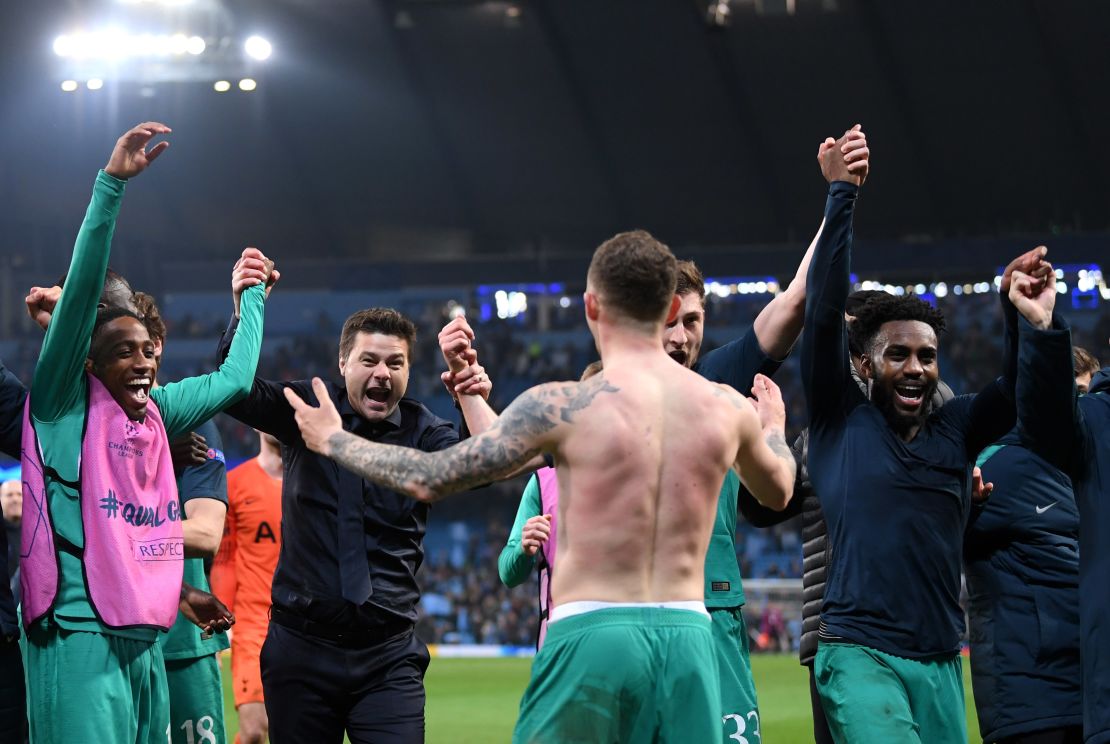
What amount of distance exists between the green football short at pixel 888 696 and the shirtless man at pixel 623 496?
3.98 ft

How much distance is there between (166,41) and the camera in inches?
1195

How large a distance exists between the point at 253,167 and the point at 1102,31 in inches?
781

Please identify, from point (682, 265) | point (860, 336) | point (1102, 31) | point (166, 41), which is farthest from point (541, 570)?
point (166, 41)

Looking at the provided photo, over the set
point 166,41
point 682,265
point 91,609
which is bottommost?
point 91,609

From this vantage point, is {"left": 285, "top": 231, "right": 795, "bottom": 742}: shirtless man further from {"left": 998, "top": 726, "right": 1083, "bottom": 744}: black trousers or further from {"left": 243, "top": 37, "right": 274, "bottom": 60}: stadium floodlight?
{"left": 243, "top": 37, "right": 274, "bottom": 60}: stadium floodlight

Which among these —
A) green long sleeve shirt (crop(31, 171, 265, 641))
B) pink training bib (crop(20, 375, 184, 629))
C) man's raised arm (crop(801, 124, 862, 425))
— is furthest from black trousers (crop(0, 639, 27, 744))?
man's raised arm (crop(801, 124, 862, 425))

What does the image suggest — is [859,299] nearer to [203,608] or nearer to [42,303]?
[203,608]

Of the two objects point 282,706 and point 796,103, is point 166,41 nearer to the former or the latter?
point 796,103

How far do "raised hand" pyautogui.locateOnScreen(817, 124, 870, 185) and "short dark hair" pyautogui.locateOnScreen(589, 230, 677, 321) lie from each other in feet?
5.00

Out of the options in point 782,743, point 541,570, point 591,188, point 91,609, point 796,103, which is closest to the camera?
point 91,609

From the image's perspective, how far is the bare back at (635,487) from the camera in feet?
13.6

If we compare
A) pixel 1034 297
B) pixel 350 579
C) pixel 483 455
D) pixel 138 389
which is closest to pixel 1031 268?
pixel 1034 297

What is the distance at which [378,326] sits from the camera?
6.16 metres

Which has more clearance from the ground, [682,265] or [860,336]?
[682,265]
